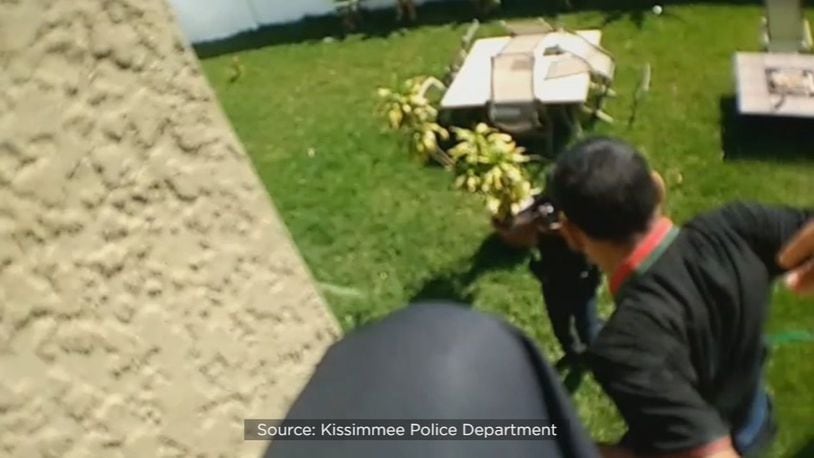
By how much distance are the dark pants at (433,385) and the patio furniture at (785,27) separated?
5535mm

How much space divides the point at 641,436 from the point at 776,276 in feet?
1.94

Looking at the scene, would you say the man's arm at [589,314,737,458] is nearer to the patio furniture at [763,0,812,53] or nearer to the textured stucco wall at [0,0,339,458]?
the textured stucco wall at [0,0,339,458]

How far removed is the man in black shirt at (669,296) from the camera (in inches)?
86.5

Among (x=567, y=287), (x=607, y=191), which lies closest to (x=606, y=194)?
(x=607, y=191)

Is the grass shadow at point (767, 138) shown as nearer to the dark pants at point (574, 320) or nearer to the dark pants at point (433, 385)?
→ the dark pants at point (574, 320)

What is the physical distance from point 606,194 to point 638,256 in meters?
0.17

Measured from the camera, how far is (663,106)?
6090mm

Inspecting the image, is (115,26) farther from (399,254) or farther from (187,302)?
(399,254)

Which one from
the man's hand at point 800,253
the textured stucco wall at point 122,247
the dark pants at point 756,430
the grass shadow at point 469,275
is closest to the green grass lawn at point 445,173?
the grass shadow at point 469,275

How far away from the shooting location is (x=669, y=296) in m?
2.31

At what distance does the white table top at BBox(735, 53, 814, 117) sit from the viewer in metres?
5.64

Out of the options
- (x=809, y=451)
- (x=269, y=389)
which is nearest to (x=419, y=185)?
(x=809, y=451)

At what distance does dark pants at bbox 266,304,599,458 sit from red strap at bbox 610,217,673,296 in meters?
1.22

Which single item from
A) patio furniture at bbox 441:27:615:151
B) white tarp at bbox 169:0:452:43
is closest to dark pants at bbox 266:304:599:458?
patio furniture at bbox 441:27:615:151
